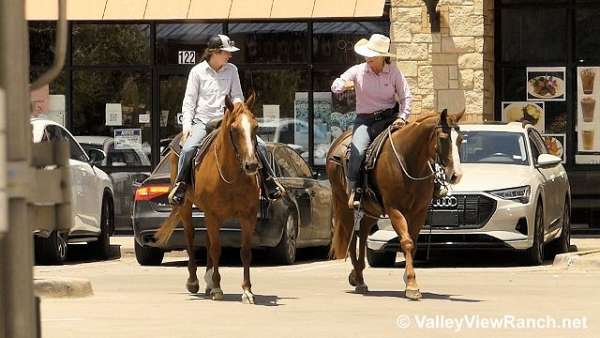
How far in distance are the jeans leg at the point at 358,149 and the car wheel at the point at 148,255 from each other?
17.9 feet

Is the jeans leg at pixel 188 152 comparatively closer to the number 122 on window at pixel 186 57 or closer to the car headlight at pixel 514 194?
the car headlight at pixel 514 194

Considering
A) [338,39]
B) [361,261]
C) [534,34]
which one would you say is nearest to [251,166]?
[361,261]

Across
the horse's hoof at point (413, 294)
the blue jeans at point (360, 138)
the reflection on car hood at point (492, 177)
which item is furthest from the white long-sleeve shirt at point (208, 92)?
the reflection on car hood at point (492, 177)

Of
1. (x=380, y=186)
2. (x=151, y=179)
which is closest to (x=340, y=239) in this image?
(x=380, y=186)

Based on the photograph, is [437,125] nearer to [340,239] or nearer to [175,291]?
[340,239]

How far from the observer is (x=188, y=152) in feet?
49.2

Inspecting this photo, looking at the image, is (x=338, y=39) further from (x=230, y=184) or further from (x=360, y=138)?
(x=230, y=184)

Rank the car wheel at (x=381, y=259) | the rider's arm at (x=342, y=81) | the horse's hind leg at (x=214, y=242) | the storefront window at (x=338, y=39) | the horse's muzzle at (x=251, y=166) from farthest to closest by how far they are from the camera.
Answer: the storefront window at (x=338, y=39) < the car wheel at (x=381, y=259) < the rider's arm at (x=342, y=81) < the horse's hind leg at (x=214, y=242) < the horse's muzzle at (x=251, y=166)

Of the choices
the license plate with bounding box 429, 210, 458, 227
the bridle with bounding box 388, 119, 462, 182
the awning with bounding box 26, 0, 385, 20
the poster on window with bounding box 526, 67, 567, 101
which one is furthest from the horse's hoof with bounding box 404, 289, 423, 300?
the poster on window with bounding box 526, 67, 567, 101

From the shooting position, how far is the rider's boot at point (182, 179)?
15.0 m

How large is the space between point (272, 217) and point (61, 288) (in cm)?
483

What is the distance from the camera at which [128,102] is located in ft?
83.5

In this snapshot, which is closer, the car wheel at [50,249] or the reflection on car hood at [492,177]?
the reflection on car hood at [492,177]

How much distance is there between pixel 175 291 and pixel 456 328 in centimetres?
436
